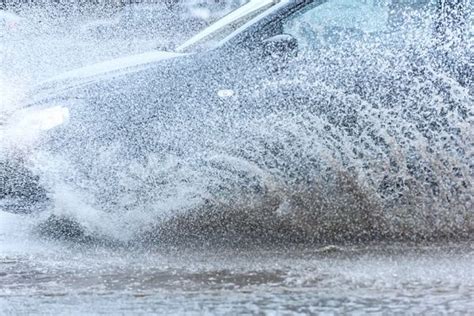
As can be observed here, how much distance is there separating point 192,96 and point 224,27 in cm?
95

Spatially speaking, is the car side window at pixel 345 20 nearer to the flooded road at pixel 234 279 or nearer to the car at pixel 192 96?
the car at pixel 192 96

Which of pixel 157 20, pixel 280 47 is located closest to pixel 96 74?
pixel 280 47

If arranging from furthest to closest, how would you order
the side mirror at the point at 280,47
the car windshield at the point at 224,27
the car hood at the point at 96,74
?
the car windshield at the point at 224,27, the car hood at the point at 96,74, the side mirror at the point at 280,47

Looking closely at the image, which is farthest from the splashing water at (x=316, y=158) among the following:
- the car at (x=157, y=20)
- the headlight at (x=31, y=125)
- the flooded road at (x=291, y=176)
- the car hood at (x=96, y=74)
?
the car at (x=157, y=20)

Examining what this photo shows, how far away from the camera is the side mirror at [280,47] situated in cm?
638

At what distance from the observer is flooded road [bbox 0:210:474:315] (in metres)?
4.85

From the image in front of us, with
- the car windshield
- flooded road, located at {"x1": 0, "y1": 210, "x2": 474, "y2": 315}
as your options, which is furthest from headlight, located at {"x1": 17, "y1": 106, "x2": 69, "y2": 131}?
the car windshield

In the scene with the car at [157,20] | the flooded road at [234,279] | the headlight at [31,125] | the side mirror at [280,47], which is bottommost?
the flooded road at [234,279]

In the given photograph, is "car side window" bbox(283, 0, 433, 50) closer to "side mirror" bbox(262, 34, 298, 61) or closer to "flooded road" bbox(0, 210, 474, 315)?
"side mirror" bbox(262, 34, 298, 61)

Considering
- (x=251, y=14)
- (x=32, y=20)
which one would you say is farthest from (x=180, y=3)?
(x=251, y=14)

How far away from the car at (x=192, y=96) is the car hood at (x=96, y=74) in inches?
0.7

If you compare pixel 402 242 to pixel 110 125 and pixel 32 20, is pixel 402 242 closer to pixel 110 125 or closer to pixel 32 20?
pixel 110 125

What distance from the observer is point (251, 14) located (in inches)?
277

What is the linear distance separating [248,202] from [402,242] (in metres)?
0.92
